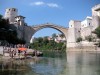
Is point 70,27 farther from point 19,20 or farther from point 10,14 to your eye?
point 10,14

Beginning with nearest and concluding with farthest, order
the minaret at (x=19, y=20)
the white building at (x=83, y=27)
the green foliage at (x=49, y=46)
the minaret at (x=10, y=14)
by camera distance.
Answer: the minaret at (x=19, y=20) → the minaret at (x=10, y=14) → the white building at (x=83, y=27) → the green foliage at (x=49, y=46)

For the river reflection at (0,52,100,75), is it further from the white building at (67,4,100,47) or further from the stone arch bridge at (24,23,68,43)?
the white building at (67,4,100,47)

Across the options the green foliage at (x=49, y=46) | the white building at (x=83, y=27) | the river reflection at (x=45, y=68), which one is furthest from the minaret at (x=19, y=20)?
the river reflection at (x=45, y=68)

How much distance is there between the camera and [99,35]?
186 feet

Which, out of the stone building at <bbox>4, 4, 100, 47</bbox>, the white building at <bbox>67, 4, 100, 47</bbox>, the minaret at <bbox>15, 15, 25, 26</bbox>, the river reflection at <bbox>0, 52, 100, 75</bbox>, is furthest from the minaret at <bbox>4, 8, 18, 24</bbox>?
the river reflection at <bbox>0, 52, 100, 75</bbox>

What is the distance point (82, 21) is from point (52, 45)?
15.2m

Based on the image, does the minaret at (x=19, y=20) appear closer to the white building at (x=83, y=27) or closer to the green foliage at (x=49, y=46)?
the white building at (x=83, y=27)

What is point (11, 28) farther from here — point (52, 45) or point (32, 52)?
point (52, 45)

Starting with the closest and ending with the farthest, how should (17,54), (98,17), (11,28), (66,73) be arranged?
(66,73), (17,54), (11,28), (98,17)

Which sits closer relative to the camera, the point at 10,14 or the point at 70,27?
the point at 10,14

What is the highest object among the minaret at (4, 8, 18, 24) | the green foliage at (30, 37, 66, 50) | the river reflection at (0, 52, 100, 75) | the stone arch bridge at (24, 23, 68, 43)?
the minaret at (4, 8, 18, 24)

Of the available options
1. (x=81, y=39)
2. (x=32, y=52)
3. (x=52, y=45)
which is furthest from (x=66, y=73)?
(x=52, y=45)

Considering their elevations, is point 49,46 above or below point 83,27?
below

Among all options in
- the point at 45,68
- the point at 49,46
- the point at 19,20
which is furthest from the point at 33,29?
the point at 45,68
